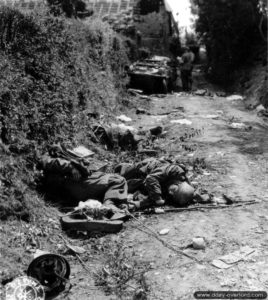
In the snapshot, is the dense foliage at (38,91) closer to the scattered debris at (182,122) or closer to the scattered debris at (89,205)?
the scattered debris at (89,205)

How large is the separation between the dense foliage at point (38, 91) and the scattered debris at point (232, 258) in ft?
6.69

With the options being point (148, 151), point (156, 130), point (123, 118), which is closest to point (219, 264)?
point (148, 151)

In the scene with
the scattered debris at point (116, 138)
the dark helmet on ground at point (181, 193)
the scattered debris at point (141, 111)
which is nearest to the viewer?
the dark helmet on ground at point (181, 193)

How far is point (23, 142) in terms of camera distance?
551 cm

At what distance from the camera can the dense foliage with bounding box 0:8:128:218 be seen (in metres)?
5.21

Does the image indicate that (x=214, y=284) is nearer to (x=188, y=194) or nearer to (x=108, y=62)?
(x=188, y=194)

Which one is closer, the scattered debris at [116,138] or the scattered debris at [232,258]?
the scattered debris at [232,258]

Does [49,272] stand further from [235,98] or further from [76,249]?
[235,98]

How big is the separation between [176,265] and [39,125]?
3.13m

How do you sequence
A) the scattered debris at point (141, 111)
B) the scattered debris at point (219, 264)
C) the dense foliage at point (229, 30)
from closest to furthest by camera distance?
the scattered debris at point (219, 264) < the scattered debris at point (141, 111) < the dense foliage at point (229, 30)

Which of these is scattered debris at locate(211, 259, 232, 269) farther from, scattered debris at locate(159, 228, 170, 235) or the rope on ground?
scattered debris at locate(159, 228, 170, 235)

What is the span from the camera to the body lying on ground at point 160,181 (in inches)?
217

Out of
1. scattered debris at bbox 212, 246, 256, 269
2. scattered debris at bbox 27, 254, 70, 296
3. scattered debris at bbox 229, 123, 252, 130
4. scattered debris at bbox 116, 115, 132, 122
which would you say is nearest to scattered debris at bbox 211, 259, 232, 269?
scattered debris at bbox 212, 246, 256, 269

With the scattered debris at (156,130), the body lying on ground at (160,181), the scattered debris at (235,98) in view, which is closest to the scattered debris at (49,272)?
the body lying on ground at (160,181)
